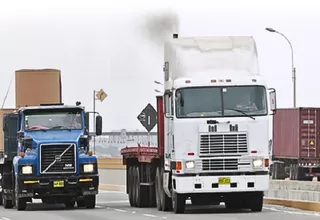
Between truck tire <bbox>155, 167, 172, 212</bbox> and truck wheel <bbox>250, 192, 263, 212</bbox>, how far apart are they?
243 cm

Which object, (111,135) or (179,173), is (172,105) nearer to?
(179,173)

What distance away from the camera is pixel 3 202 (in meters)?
37.6

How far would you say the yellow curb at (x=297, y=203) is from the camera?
30.6 metres

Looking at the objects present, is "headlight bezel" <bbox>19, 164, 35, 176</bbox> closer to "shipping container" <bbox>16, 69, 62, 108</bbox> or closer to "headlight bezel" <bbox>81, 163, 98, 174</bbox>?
"headlight bezel" <bbox>81, 163, 98, 174</bbox>

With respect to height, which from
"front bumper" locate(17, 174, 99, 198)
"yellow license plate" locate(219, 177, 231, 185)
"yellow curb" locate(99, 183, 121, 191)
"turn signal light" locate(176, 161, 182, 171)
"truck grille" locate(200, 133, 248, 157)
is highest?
"truck grille" locate(200, 133, 248, 157)

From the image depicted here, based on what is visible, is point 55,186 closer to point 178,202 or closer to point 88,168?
point 88,168

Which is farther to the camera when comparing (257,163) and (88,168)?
(88,168)

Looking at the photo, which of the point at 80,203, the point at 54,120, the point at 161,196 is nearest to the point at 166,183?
the point at 161,196

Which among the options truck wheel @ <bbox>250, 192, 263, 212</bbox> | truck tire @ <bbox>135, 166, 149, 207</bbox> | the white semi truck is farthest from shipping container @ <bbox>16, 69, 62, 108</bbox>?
truck wheel @ <bbox>250, 192, 263, 212</bbox>

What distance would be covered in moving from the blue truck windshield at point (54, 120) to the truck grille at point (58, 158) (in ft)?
2.77

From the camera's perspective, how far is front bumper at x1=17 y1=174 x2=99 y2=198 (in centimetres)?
3334

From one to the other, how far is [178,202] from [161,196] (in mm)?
2324

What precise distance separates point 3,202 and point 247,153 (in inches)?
450

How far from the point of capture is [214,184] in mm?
29031
